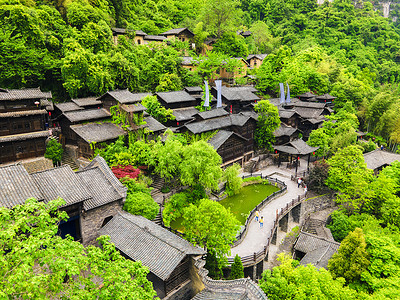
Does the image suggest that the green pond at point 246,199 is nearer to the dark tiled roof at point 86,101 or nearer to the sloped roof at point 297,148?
the sloped roof at point 297,148

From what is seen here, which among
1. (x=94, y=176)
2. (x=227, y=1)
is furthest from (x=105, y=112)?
(x=227, y=1)

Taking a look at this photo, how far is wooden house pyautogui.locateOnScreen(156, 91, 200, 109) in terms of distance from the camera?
38.5 m

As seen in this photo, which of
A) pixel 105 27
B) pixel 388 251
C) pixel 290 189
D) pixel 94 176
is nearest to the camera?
pixel 388 251

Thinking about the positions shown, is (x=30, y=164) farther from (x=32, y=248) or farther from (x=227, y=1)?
(x=227, y=1)

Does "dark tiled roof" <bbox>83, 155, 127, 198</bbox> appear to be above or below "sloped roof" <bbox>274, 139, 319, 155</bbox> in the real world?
above

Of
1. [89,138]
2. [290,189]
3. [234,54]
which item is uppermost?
[234,54]

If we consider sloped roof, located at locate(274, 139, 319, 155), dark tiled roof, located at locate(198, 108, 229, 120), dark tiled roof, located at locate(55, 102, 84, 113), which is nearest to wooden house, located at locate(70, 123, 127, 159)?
dark tiled roof, located at locate(55, 102, 84, 113)

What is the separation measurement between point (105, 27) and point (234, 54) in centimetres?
3139

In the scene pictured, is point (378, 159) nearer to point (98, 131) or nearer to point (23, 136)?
point (98, 131)

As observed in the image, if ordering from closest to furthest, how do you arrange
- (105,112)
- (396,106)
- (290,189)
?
1. (105,112)
2. (290,189)
3. (396,106)

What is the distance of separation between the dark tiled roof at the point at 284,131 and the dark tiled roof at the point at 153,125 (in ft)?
63.1

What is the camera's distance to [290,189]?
33.5 m

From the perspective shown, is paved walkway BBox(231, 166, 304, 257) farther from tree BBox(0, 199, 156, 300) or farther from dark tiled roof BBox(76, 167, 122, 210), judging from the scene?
tree BBox(0, 199, 156, 300)

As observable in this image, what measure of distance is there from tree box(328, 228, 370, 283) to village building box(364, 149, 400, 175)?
25.1 m
